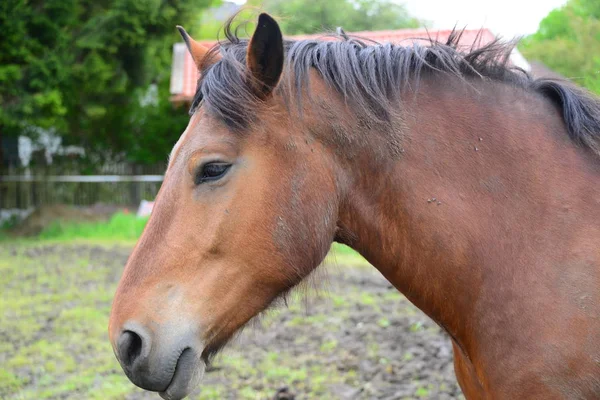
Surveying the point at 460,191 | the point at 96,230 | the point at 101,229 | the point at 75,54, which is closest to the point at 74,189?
the point at 96,230

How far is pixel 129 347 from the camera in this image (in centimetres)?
190

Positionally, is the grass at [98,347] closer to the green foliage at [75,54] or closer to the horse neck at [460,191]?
the horse neck at [460,191]

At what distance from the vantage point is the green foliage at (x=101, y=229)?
1474cm

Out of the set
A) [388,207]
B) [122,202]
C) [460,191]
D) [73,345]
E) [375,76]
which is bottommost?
[122,202]

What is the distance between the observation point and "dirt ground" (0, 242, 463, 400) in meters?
4.71

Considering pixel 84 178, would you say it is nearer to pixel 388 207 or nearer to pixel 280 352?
pixel 280 352

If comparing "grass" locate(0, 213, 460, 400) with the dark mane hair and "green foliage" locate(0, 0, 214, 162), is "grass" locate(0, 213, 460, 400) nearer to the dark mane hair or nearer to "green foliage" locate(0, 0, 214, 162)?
the dark mane hair

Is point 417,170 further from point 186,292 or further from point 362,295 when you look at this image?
point 362,295

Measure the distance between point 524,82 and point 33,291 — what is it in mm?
8401

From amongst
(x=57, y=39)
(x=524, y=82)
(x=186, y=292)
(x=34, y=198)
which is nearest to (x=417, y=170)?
(x=524, y=82)

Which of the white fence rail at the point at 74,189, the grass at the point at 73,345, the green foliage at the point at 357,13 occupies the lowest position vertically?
the white fence rail at the point at 74,189

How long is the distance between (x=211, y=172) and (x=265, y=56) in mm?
437

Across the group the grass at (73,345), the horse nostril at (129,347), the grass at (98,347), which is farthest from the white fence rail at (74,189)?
the horse nostril at (129,347)

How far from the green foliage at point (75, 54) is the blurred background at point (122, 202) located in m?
0.04
